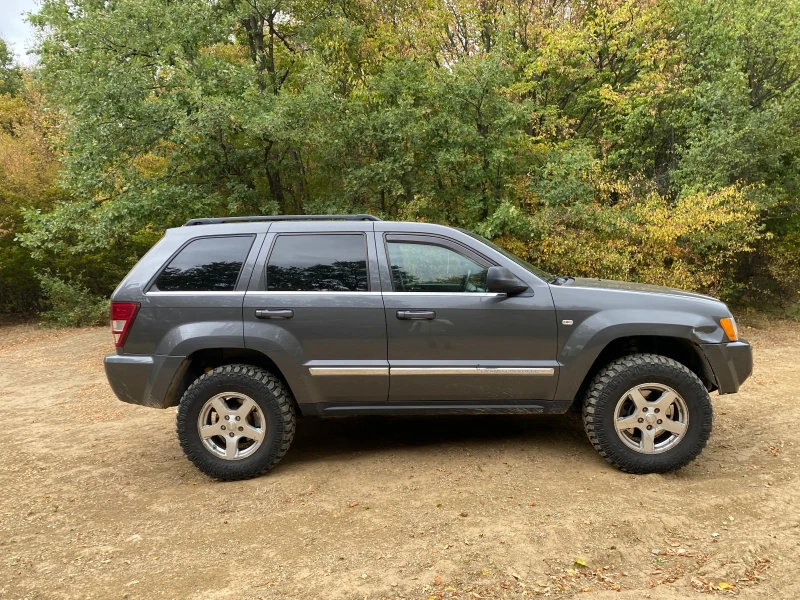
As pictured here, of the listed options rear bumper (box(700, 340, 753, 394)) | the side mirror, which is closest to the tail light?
the side mirror

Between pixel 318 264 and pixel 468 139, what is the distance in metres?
6.51

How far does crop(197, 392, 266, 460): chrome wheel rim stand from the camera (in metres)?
4.29

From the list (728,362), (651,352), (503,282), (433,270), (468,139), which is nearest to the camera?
(503,282)

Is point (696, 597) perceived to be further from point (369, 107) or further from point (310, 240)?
point (369, 107)

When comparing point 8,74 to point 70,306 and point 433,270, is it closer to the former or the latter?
point 70,306

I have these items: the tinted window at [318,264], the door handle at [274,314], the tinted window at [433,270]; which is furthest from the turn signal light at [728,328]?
the door handle at [274,314]

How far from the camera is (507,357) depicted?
4293mm

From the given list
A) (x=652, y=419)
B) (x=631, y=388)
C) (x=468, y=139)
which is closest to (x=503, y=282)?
(x=631, y=388)

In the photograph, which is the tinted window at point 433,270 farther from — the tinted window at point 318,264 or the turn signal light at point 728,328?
the turn signal light at point 728,328

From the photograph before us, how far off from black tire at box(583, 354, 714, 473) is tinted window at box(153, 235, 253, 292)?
281 centimetres

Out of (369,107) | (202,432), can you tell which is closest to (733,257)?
(369,107)

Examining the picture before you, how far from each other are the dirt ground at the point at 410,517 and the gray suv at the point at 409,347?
0.41 metres

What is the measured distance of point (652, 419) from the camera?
4.20 metres

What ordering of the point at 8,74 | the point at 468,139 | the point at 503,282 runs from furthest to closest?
the point at 8,74 → the point at 468,139 → the point at 503,282
